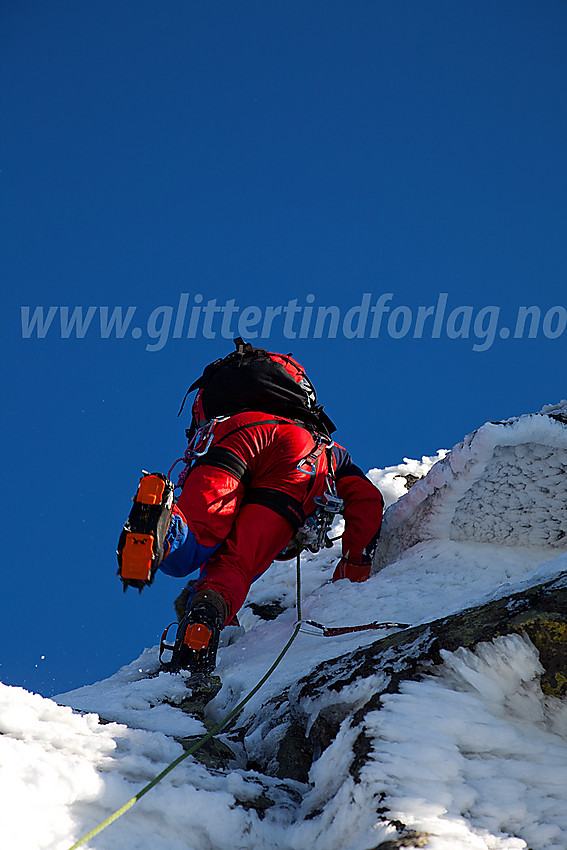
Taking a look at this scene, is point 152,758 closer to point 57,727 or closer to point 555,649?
point 57,727

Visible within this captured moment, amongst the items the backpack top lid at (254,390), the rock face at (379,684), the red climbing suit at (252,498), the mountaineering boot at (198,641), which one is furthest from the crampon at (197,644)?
the backpack top lid at (254,390)

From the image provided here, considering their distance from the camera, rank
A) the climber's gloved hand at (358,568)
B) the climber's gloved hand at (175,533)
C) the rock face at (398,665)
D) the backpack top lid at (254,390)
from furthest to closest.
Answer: the climber's gloved hand at (358,568)
the backpack top lid at (254,390)
the climber's gloved hand at (175,533)
the rock face at (398,665)

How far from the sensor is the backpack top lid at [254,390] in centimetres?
447

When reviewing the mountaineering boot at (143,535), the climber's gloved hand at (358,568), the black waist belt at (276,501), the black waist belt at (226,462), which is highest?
the black waist belt at (226,462)

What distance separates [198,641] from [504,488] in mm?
2027

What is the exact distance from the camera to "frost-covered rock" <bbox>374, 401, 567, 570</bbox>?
368 centimetres

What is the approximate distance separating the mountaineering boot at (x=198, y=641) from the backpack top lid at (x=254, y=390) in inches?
62.9

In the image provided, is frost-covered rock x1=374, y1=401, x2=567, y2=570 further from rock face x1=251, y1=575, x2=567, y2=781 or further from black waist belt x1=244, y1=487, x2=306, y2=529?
rock face x1=251, y1=575, x2=567, y2=781

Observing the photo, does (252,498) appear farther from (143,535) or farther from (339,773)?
(339,773)

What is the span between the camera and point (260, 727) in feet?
7.01

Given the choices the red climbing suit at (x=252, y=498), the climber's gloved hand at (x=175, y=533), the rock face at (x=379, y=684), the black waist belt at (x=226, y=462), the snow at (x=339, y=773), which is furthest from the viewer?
the black waist belt at (x=226, y=462)

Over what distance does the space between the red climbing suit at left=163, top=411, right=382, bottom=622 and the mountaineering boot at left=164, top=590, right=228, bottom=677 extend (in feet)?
0.76

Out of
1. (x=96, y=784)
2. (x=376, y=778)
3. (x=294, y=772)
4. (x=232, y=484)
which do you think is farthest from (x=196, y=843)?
(x=232, y=484)

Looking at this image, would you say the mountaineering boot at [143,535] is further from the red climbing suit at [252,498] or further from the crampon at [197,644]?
the red climbing suit at [252,498]
